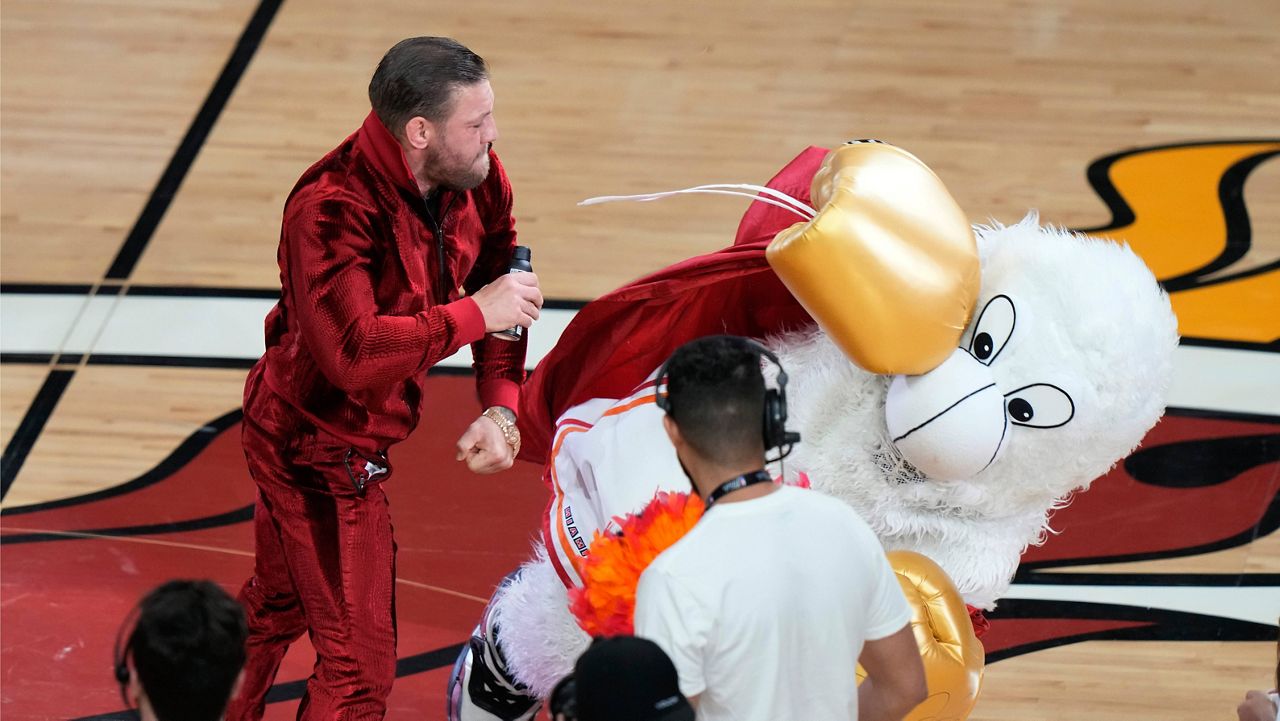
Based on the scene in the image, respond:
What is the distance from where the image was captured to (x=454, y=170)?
2938mm

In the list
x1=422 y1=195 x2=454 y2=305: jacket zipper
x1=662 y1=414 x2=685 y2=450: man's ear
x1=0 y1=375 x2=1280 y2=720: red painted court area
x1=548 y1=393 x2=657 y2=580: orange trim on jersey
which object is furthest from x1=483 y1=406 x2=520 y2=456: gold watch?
x1=662 y1=414 x2=685 y2=450: man's ear

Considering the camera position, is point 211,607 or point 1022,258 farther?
point 1022,258

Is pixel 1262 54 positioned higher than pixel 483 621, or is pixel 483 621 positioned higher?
pixel 1262 54

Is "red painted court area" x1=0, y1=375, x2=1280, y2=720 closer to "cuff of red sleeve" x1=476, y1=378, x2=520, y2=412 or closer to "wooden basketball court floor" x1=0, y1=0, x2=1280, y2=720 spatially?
"wooden basketball court floor" x1=0, y1=0, x2=1280, y2=720

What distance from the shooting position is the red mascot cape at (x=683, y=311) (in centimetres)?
287

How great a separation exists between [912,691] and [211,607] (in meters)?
0.94

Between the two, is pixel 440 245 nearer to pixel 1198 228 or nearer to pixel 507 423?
pixel 507 423

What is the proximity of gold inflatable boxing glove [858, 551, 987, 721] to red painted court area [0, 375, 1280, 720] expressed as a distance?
3.33 ft

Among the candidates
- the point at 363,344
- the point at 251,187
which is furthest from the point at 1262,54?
the point at 363,344

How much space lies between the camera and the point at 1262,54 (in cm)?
646

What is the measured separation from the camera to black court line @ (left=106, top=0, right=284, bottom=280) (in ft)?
17.2

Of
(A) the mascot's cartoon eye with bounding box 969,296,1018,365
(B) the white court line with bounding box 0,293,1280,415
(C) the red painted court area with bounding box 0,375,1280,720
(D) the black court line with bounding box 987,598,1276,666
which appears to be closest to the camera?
(A) the mascot's cartoon eye with bounding box 969,296,1018,365

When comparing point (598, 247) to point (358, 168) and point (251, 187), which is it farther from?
point (358, 168)

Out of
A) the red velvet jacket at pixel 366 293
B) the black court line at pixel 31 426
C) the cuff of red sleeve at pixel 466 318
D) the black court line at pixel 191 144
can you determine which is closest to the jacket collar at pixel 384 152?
the red velvet jacket at pixel 366 293
